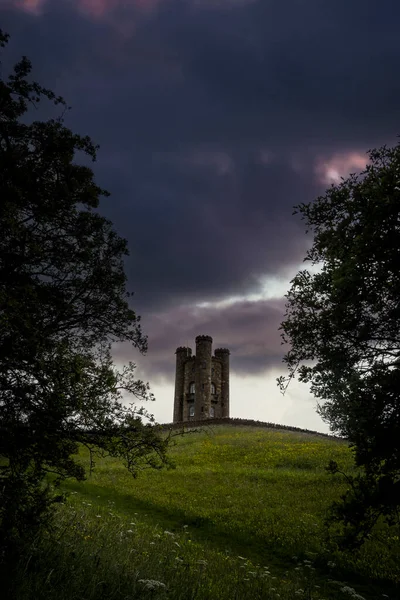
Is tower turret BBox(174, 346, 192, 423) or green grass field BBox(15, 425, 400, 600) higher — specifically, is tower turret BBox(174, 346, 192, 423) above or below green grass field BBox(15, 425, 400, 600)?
above

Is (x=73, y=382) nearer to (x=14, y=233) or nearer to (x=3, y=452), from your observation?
(x=3, y=452)

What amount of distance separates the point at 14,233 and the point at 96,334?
286cm

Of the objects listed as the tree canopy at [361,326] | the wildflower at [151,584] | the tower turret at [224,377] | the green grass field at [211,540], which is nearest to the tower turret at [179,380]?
the tower turret at [224,377]

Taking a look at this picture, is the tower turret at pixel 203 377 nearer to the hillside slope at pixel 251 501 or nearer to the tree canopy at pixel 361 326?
the hillside slope at pixel 251 501

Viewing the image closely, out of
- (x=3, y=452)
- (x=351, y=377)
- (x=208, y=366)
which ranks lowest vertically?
(x=3, y=452)

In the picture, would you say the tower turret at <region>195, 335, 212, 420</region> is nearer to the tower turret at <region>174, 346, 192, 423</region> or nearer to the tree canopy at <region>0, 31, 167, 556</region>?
the tower turret at <region>174, 346, 192, 423</region>

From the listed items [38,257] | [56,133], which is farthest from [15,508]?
[56,133]

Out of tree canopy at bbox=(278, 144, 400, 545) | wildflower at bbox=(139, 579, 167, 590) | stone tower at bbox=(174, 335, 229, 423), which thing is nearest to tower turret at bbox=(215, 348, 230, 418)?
stone tower at bbox=(174, 335, 229, 423)

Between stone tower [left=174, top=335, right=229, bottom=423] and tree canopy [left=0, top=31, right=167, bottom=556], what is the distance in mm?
58145

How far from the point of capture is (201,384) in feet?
217

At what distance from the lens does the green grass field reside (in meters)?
6.32

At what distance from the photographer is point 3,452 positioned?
695 cm

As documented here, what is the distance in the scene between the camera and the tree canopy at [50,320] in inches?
275

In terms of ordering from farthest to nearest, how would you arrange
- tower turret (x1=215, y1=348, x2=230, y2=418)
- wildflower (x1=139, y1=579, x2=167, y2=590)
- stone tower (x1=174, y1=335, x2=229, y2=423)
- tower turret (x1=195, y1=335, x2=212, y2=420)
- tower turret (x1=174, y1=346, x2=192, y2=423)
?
1. tower turret (x1=215, y1=348, x2=230, y2=418)
2. tower turret (x1=174, y1=346, x2=192, y2=423)
3. stone tower (x1=174, y1=335, x2=229, y2=423)
4. tower turret (x1=195, y1=335, x2=212, y2=420)
5. wildflower (x1=139, y1=579, x2=167, y2=590)
